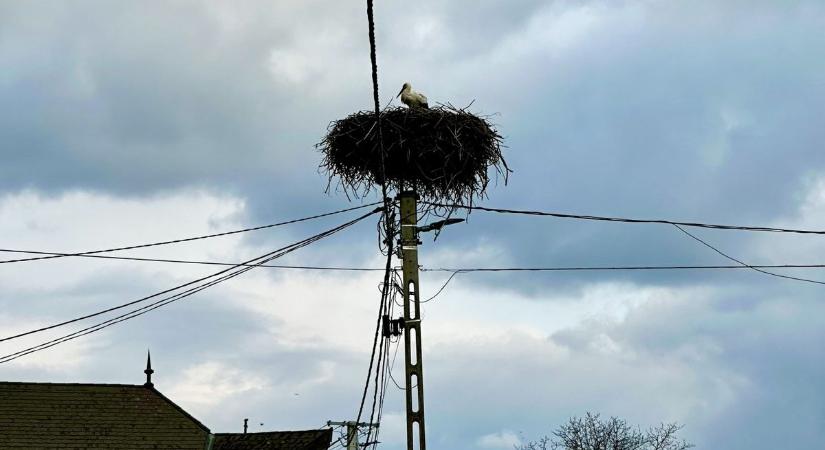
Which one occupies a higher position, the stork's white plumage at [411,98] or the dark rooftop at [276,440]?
the stork's white plumage at [411,98]

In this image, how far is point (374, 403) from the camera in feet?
46.9

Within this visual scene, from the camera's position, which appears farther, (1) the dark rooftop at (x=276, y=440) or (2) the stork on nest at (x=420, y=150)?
(1) the dark rooftop at (x=276, y=440)

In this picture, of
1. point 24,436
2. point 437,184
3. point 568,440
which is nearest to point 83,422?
point 24,436

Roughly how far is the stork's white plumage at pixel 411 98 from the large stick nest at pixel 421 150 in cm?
56

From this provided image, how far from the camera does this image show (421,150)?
537 inches

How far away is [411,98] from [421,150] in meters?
1.63

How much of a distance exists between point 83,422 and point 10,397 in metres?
1.73

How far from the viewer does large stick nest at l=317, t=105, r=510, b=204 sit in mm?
13750

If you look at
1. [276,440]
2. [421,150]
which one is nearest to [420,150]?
[421,150]

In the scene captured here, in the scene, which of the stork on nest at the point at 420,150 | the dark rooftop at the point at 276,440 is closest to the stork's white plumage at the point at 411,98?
the stork on nest at the point at 420,150

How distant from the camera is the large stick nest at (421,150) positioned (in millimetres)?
13750

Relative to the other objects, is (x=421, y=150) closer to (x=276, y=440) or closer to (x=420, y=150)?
(x=420, y=150)

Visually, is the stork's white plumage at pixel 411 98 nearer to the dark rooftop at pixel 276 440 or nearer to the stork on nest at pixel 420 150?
the stork on nest at pixel 420 150

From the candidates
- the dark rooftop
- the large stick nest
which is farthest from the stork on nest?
the dark rooftop
